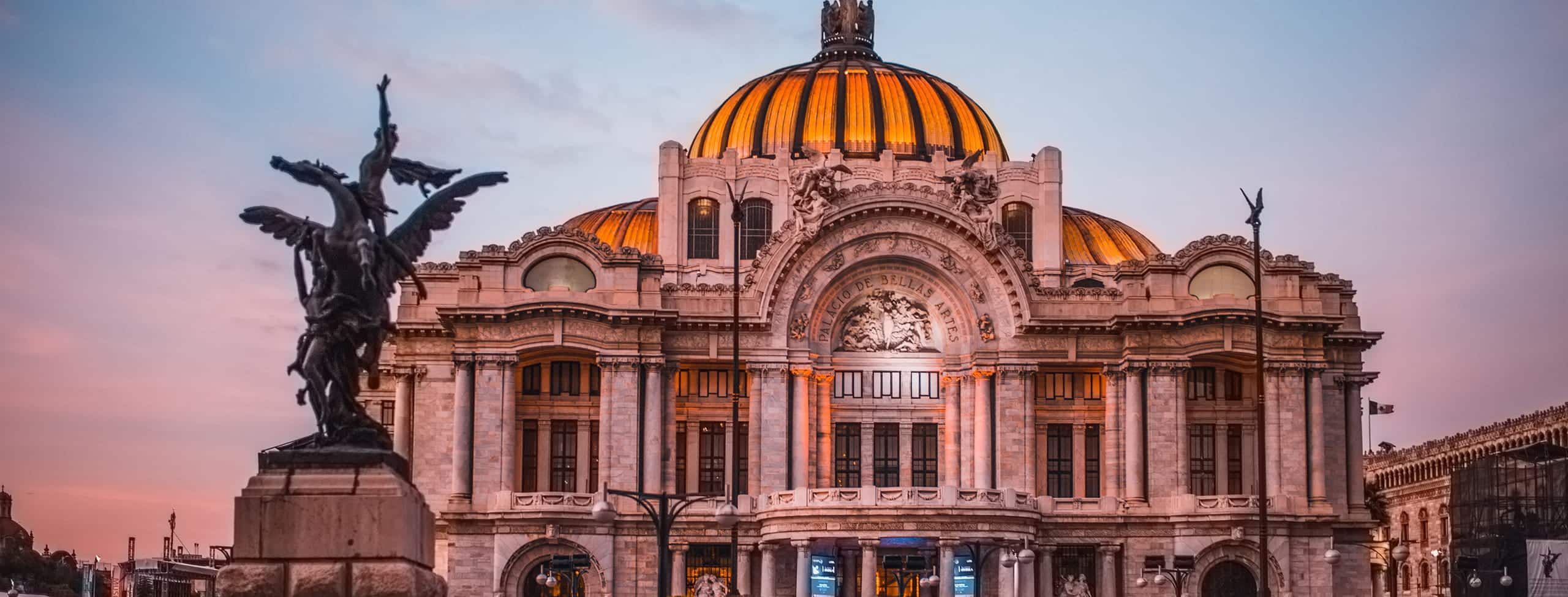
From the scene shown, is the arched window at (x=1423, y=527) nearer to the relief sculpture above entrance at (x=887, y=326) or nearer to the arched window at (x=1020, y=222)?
the arched window at (x=1020, y=222)

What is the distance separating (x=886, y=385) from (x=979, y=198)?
7635mm

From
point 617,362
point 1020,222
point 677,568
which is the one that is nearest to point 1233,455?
point 1020,222

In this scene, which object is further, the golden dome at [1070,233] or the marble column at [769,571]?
the golden dome at [1070,233]

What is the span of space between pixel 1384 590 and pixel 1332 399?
42187mm

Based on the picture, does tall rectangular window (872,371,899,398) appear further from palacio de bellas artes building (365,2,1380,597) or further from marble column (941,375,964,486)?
marble column (941,375,964,486)

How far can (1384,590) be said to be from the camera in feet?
412

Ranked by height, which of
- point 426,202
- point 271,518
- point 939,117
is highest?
point 939,117

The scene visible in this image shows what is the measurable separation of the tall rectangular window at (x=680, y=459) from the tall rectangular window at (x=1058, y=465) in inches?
503

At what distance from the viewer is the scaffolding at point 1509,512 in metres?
92.3

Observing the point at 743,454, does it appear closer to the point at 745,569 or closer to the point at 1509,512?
the point at 745,569

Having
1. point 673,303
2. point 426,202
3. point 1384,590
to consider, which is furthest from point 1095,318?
point 426,202

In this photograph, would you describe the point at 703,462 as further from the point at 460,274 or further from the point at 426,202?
the point at 426,202

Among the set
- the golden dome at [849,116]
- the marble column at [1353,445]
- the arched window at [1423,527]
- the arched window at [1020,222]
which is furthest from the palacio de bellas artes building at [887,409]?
the arched window at [1423,527]

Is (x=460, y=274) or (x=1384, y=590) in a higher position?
(x=460, y=274)
